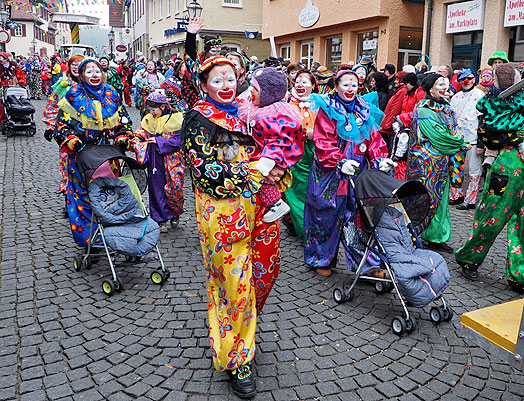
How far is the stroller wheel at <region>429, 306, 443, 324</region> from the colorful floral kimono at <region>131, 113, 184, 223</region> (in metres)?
3.36

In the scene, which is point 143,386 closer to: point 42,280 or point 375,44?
point 42,280

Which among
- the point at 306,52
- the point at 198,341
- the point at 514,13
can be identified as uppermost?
the point at 306,52

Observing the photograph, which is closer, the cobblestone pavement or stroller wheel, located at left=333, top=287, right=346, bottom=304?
the cobblestone pavement

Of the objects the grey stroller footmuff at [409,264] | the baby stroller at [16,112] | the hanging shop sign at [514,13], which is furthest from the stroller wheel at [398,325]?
the baby stroller at [16,112]

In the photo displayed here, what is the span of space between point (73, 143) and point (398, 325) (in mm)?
3431

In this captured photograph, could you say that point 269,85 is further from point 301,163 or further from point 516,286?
point 516,286

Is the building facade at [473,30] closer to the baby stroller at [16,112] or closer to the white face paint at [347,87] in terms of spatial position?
the white face paint at [347,87]

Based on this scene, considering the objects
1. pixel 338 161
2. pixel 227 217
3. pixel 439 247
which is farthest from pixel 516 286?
pixel 227 217

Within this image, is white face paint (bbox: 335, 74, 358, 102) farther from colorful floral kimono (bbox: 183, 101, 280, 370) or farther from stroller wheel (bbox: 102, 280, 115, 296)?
stroller wheel (bbox: 102, 280, 115, 296)

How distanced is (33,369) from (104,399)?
65 centimetres

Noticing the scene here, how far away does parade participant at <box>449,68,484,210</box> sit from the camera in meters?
7.61

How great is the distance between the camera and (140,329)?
384cm

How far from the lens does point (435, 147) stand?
5375 millimetres

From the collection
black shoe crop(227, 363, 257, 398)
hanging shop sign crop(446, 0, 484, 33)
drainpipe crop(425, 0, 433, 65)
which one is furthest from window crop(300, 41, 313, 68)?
black shoe crop(227, 363, 257, 398)
